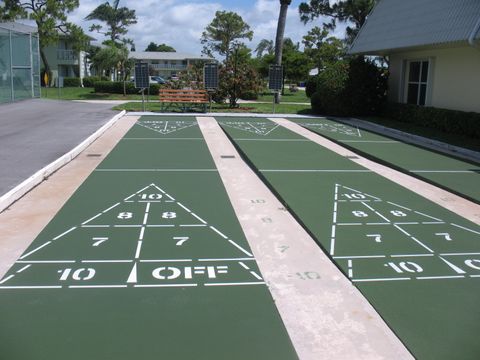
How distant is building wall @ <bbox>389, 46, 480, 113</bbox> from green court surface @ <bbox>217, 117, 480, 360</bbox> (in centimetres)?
763

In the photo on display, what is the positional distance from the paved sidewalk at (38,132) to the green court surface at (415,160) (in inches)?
280

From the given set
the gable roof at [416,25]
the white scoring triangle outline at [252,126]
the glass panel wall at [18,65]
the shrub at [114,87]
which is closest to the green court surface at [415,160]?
the white scoring triangle outline at [252,126]

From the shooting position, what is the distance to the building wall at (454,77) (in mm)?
15773

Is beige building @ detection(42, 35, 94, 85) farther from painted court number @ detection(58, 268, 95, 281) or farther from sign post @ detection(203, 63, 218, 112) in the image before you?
painted court number @ detection(58, 268, 95, 281)

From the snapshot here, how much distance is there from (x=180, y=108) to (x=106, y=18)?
2069 inches

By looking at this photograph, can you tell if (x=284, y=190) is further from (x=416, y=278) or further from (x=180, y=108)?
(x=180, y=108)

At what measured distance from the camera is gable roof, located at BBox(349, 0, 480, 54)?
14.7 meters

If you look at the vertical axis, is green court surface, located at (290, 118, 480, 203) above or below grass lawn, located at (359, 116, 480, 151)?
below

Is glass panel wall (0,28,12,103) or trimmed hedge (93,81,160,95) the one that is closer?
glass panel wall (0,28,12,103)

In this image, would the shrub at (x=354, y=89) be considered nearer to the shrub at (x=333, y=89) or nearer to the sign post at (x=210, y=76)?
the shrub at (x=333, y=89)

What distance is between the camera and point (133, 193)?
7922 millimetres

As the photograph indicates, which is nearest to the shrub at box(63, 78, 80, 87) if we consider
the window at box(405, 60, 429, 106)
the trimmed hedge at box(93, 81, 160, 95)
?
the trimmed hedge at box(93, 81, 160, 95)

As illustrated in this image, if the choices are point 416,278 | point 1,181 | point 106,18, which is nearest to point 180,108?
point 1,181

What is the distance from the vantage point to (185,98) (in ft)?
70.5
